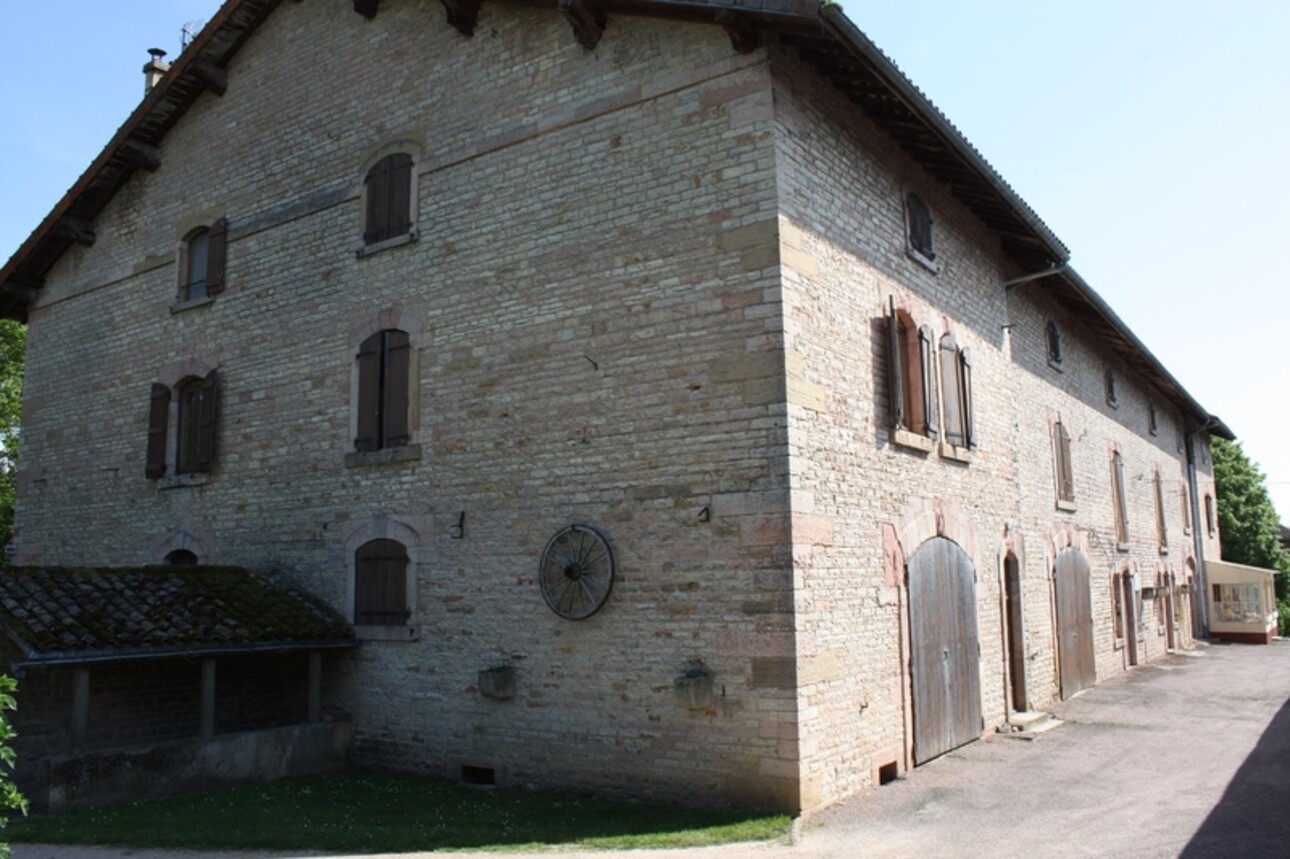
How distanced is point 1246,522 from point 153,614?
35.3 meters

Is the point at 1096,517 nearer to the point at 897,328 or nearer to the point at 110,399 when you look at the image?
the point at 897,328

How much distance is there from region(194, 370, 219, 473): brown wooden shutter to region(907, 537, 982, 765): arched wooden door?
29.6ft

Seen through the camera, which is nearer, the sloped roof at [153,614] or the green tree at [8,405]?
the sloped roof at [153,614]

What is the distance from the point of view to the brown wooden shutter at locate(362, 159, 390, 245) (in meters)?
12.3

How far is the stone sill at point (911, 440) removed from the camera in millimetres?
10797

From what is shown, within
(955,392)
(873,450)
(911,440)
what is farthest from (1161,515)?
(873,450)

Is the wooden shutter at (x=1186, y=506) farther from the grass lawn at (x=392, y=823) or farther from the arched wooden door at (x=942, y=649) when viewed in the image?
the grass lawn at (x=392, y=823)

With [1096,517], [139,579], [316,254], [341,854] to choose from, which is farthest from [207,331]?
[1096,517]

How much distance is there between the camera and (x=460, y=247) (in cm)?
1143

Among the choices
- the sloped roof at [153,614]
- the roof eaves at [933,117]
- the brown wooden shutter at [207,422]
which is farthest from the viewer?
the brown wooden shutter at [207,422]

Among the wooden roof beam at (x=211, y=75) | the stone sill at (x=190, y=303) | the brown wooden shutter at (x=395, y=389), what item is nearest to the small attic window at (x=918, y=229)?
the brown wooden shutter at (x=395, y=389)

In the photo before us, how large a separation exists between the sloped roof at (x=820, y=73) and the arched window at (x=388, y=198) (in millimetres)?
1772

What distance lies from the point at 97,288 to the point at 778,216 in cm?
1147

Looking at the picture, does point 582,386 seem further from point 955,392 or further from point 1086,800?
point 1086,800
